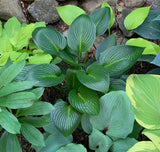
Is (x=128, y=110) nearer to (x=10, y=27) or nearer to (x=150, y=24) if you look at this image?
(x=150, y=24)

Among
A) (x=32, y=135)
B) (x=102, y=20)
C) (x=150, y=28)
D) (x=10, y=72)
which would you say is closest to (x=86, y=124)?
(x=32, y=135)

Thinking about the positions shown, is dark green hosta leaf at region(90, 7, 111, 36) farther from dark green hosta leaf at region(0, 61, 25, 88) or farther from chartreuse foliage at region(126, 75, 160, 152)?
dark green hosta leaf at region(0, 61, 25, 88)

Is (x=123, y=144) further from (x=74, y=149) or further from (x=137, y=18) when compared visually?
(x=137, y=18)

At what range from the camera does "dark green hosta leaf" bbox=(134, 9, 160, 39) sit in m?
1.75

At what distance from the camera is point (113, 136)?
1213mm

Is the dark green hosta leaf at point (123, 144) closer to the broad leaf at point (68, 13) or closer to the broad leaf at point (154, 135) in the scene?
the broad leaf at point (154, 135)

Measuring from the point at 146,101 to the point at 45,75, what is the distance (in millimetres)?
639

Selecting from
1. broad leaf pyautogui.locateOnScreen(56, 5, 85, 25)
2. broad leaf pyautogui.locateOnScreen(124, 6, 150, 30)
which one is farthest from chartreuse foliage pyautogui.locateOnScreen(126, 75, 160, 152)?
broad leaf pyautogui.locateOnScreen(56, 5, 85, 25)

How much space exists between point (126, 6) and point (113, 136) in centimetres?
139

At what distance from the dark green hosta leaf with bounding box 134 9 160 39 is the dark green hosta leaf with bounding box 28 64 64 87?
0.86 m

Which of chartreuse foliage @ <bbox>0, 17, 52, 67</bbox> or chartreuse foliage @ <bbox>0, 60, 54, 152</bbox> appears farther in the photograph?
chartreuse foliage @ <bbox>0, 17, 52, 67</bbox>

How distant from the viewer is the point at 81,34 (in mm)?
1393

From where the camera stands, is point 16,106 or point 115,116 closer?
point 16,106

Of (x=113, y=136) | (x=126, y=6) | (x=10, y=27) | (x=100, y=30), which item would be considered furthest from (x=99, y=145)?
(x=126, y=6)
